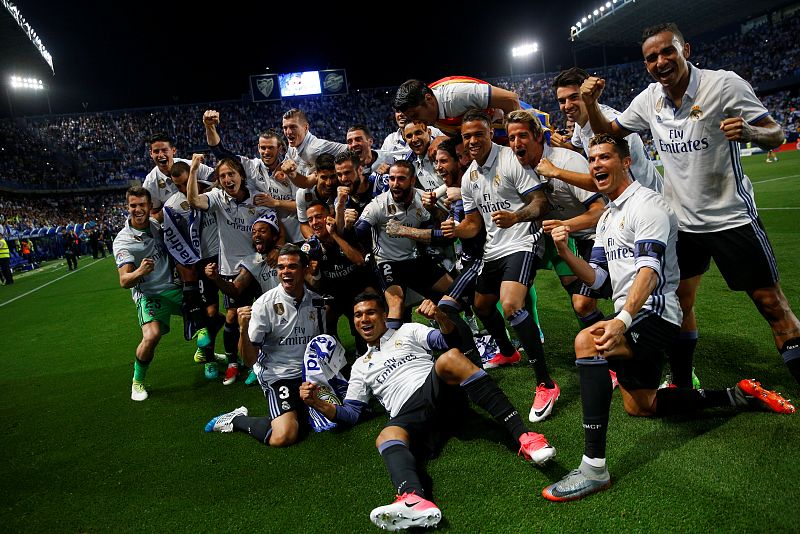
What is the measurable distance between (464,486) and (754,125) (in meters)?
2.86

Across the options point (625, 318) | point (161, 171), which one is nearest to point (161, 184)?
point (161, 171)

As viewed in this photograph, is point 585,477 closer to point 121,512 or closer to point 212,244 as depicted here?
point 121,512

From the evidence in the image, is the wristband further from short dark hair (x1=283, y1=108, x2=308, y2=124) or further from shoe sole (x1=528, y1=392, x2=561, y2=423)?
short dark hair (x1=283, y1=108, x2=308, y2=124)

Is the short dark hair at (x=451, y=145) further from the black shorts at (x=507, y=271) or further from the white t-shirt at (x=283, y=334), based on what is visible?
the white t-shirt at (x=283, y=334)

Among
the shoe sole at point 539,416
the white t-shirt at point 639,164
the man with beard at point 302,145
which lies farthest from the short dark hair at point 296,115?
the shoe sole at point 539,416

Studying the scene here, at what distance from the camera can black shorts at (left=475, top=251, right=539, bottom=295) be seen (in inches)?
171

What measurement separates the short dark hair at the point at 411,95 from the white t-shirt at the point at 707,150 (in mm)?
1905

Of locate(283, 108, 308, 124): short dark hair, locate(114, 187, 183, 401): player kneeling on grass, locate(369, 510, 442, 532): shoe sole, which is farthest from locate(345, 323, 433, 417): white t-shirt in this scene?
locate(283, 108, 308, 124): short dark hair

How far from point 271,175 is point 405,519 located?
15.7 feet

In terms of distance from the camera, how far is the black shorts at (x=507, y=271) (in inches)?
171

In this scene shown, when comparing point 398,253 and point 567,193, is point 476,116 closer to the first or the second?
point 567,193

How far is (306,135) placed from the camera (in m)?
6.76

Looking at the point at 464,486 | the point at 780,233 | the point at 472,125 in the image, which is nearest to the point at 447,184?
the point at 472,125

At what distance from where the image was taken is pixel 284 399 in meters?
4.41
